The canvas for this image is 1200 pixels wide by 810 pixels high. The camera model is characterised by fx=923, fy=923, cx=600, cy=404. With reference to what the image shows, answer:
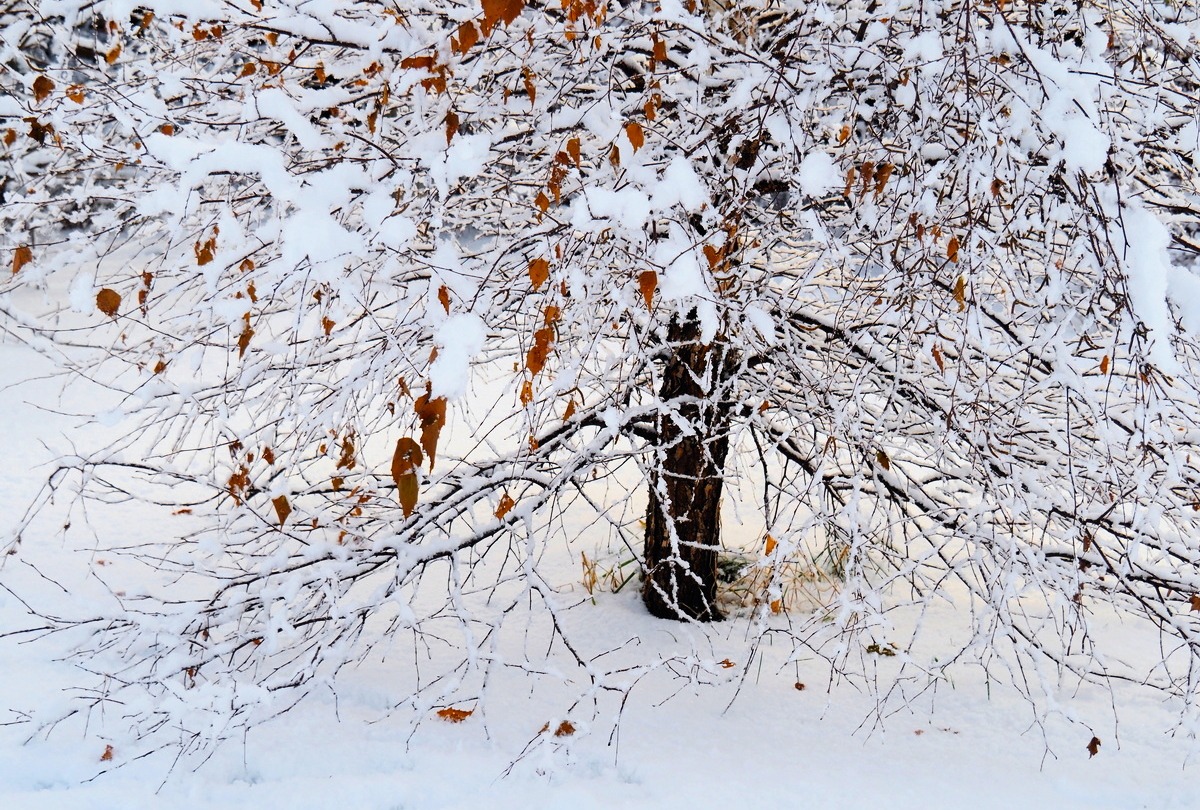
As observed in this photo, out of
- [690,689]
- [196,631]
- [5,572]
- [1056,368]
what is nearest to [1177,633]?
[1056,368]

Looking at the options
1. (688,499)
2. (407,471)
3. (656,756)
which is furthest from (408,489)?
(688,499)

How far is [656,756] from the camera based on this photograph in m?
3.26

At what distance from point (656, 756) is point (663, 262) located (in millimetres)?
1786

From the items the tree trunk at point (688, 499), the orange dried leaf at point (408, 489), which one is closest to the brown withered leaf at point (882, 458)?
the tree trunk at point (688, 499)

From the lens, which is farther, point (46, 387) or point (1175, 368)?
point (46, 387)

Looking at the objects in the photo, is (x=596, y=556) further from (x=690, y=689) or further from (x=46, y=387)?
(x=46, y=387)

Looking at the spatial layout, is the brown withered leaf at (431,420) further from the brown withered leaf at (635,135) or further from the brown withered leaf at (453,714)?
the brown withered leaf at (453,714)

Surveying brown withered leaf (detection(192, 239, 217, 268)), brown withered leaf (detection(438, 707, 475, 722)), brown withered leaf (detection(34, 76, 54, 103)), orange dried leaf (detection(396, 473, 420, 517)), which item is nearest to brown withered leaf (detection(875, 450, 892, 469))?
brown withered leaf (detection(438, 707, 475, 722))

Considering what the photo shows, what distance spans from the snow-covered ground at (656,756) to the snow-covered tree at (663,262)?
21 centimetres

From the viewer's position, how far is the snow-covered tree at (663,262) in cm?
237

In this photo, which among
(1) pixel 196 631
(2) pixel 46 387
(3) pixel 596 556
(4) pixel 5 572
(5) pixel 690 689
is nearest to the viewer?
(1) pixel 196 631

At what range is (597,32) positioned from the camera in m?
3.05

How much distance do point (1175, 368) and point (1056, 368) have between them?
0.77m

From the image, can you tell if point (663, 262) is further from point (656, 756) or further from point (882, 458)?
point (656, 756)
